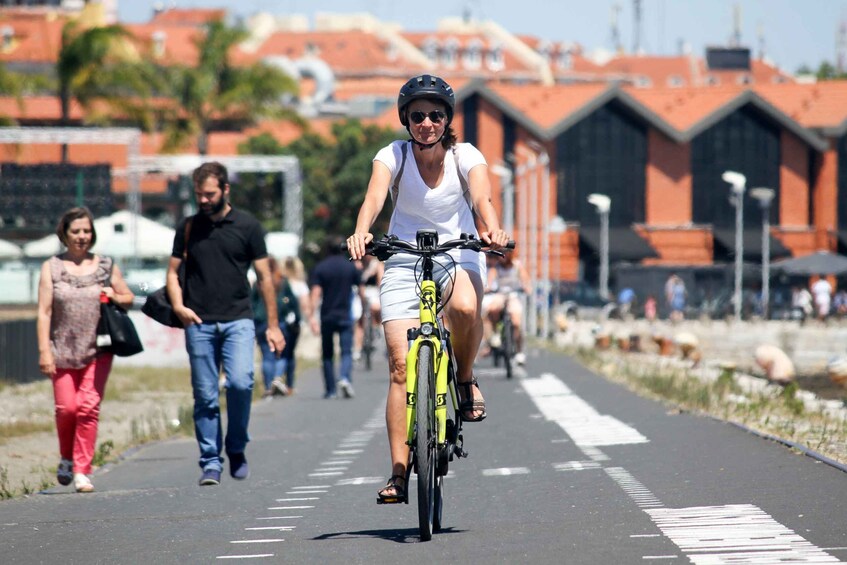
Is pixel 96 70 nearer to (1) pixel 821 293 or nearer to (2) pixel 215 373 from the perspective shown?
(1) pixel 821 293

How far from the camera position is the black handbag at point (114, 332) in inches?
411

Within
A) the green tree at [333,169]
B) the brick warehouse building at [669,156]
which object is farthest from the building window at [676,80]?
the green tree at [333,169]

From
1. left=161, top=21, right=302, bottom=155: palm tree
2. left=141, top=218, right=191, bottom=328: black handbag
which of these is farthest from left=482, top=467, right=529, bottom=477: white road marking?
left=161, top=21, right=302, bottom=155: palm tree

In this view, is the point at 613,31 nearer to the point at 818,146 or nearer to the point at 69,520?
the point at 818,146

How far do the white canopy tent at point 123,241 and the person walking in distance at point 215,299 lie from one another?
73.0 feet

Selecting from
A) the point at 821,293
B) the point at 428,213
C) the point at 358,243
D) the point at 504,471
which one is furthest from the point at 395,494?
the point at 821,293

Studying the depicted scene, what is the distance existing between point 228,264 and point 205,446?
108 cm

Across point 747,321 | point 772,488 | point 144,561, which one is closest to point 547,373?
point 772,488

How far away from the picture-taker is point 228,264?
402 inches

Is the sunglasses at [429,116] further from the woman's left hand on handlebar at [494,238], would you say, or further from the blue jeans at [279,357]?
the blue jeans at [279,357]

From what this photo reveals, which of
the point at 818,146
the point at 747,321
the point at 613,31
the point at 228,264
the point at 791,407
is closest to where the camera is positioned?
the point at 228,264

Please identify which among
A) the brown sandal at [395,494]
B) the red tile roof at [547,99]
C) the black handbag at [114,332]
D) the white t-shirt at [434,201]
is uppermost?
the red tile roof at [547,99]

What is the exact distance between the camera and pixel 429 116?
297 inches

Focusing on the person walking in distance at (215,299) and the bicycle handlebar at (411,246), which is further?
the person walking in distance at (215,299)
